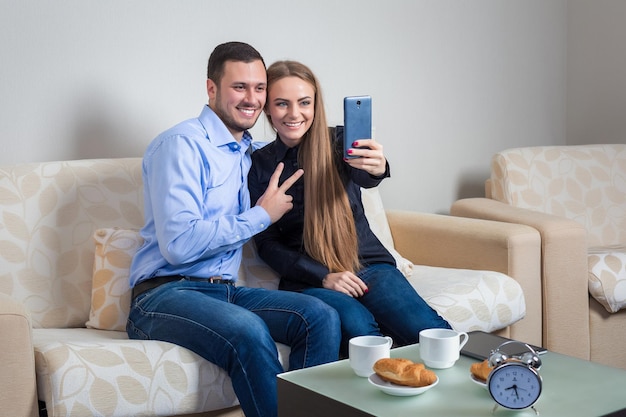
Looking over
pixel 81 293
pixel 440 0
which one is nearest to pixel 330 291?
pixel 81 293

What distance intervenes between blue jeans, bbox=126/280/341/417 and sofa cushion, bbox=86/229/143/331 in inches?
4.2

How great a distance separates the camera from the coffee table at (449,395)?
151 centimetres

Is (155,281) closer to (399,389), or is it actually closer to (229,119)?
(229,119)

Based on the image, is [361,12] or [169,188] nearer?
[169,188]

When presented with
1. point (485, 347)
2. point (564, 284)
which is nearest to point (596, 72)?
point (564, 284)

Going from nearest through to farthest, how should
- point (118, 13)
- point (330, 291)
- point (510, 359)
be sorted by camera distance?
point (510, 359)
point (330, 291)
point (118, 13)

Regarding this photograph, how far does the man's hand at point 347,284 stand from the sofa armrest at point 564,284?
74cm

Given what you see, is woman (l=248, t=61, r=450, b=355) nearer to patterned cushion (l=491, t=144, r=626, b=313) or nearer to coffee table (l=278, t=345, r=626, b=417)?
coffee table (l=278, t=345, r=626, b=417)

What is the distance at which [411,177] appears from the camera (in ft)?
11.8

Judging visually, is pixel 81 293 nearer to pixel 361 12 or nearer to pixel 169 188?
pixel 169 188

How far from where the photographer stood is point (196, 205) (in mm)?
2162

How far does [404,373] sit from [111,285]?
103cm

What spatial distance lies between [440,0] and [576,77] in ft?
3.13

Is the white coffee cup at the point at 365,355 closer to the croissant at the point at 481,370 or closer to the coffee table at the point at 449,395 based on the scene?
the coffee table at the point at 449,395
